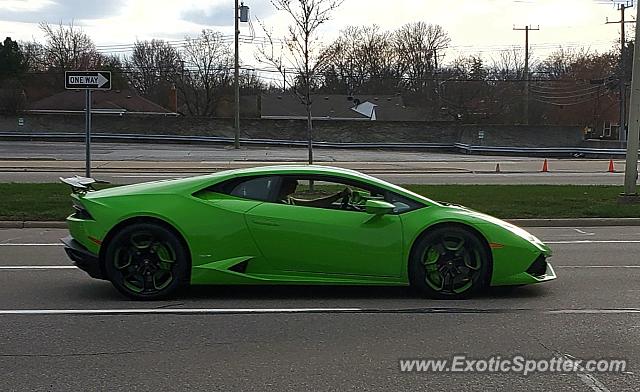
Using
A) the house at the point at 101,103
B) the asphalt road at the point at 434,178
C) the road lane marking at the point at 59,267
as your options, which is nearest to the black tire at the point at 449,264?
the road lane marking at the point at 59,267

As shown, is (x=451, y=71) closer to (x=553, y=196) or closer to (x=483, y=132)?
(x=483, y=132)

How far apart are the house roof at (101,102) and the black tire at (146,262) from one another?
64230 millimetres

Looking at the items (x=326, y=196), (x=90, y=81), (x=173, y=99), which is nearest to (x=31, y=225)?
(x=90, y=81)

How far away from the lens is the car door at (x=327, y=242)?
684 centimetres

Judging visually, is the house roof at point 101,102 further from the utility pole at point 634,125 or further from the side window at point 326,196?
the side window at point 326,196

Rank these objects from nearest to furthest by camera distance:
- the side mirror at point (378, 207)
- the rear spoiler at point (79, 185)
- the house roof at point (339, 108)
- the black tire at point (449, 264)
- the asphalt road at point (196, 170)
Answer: the side mirror at point (378, 207), the black tire at point (449, 264), the rear spoiler at point (79, 185), the asphalt road at point (196, 170), the house roof at point (339, 108)

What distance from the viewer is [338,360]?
5.22 meters

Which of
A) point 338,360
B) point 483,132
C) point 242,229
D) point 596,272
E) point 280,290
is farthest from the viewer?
point 483,132

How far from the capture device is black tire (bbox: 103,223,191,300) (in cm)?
683

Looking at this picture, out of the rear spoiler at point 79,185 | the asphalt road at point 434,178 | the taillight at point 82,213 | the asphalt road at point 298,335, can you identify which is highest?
the rear spoiler at point 79,185

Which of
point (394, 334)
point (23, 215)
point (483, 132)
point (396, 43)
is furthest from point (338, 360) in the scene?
point (396, 43)

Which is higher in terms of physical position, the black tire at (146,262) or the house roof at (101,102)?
the house roof at (101,102)

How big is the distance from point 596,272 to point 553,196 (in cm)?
887

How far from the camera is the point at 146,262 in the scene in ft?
22.5
